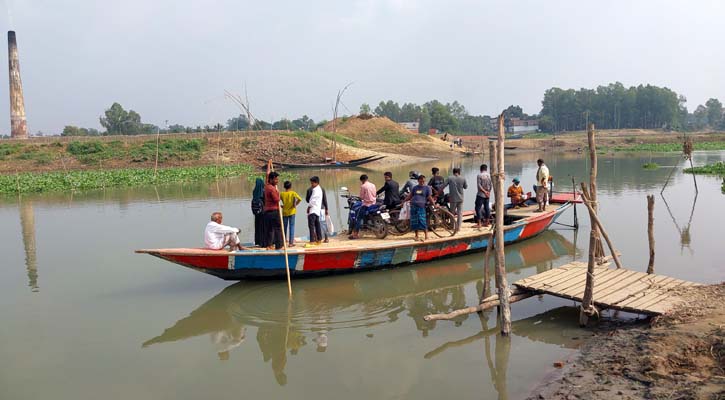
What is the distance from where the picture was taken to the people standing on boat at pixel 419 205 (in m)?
9.90

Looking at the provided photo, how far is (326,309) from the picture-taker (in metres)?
8.23

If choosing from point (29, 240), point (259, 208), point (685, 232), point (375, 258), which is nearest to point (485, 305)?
point (375, 258)

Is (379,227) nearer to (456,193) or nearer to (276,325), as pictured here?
(456,193)

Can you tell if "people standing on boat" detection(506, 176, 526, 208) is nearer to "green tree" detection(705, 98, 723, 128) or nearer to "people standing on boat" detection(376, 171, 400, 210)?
"people standing on boat" detection(376, 171, 400, 210)

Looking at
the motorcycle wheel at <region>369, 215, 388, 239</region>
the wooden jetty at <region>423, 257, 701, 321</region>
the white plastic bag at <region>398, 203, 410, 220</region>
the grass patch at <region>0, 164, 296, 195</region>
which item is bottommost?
the wooden jetty at <region>423, 257, 701, 321</region>

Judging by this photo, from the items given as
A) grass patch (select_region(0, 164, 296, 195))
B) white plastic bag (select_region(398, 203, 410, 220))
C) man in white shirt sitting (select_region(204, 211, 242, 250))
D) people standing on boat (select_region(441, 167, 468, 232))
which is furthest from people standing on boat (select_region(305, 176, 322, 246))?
grass patch (select_region(0, 164, 296, 195))

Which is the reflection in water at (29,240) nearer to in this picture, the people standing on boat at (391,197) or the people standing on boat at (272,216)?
the people standing on boat at (272,216)

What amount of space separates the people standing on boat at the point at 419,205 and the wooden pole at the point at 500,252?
279cm

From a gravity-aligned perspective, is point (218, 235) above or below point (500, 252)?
above

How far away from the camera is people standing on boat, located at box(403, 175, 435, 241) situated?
9898mm

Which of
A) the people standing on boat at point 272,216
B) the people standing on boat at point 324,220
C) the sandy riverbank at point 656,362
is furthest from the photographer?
the people standing on boat at point 324,220

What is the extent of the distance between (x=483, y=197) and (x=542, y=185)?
243 centimetres

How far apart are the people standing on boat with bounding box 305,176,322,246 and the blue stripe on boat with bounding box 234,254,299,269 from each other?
98 centimetres

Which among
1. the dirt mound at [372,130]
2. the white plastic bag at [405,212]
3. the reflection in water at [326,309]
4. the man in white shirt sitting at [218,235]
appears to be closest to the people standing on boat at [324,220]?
the reflection in water at [326,309]
